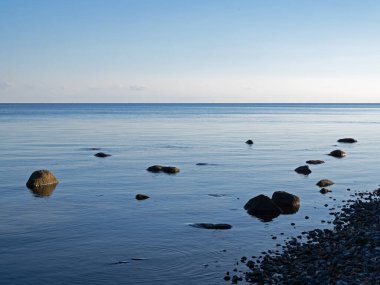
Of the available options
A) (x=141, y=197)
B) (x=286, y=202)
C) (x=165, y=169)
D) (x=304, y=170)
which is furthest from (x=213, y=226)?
(x=304, y=170)

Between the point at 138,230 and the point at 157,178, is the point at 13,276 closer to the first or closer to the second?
the point at 138,230

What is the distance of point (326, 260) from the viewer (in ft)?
54.6

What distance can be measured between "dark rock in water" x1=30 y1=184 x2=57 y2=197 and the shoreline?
16.0 meters

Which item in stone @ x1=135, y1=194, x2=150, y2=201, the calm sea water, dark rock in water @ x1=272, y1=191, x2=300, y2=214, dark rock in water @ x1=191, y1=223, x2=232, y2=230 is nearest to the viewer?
the calm sea water

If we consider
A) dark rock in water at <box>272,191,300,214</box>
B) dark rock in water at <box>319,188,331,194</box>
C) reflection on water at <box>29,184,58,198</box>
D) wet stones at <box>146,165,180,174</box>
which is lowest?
reflection on water at <box>29,184,58,198</box>

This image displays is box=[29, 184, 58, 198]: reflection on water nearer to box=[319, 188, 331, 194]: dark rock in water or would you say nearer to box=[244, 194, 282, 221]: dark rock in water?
box=[244, 194, 282, 221]: dark rock in water

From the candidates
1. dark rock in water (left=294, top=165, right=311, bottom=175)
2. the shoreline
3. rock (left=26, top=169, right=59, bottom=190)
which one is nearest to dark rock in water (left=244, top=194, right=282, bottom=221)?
the shoreline

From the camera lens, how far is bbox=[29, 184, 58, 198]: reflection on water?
97.4 feet

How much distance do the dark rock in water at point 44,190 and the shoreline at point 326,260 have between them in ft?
52.5

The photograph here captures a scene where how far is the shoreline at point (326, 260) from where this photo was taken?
586 inches

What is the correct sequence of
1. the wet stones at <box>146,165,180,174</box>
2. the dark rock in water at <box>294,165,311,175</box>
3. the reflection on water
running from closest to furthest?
the reflection on water, the dark rock in water at <box>294,165,311,175</box>, the wet stones at <box>146,165,180,174</box>

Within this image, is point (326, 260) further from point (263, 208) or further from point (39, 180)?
point (39, 180)

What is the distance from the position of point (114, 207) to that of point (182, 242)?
7.29m

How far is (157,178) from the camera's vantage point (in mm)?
36094
